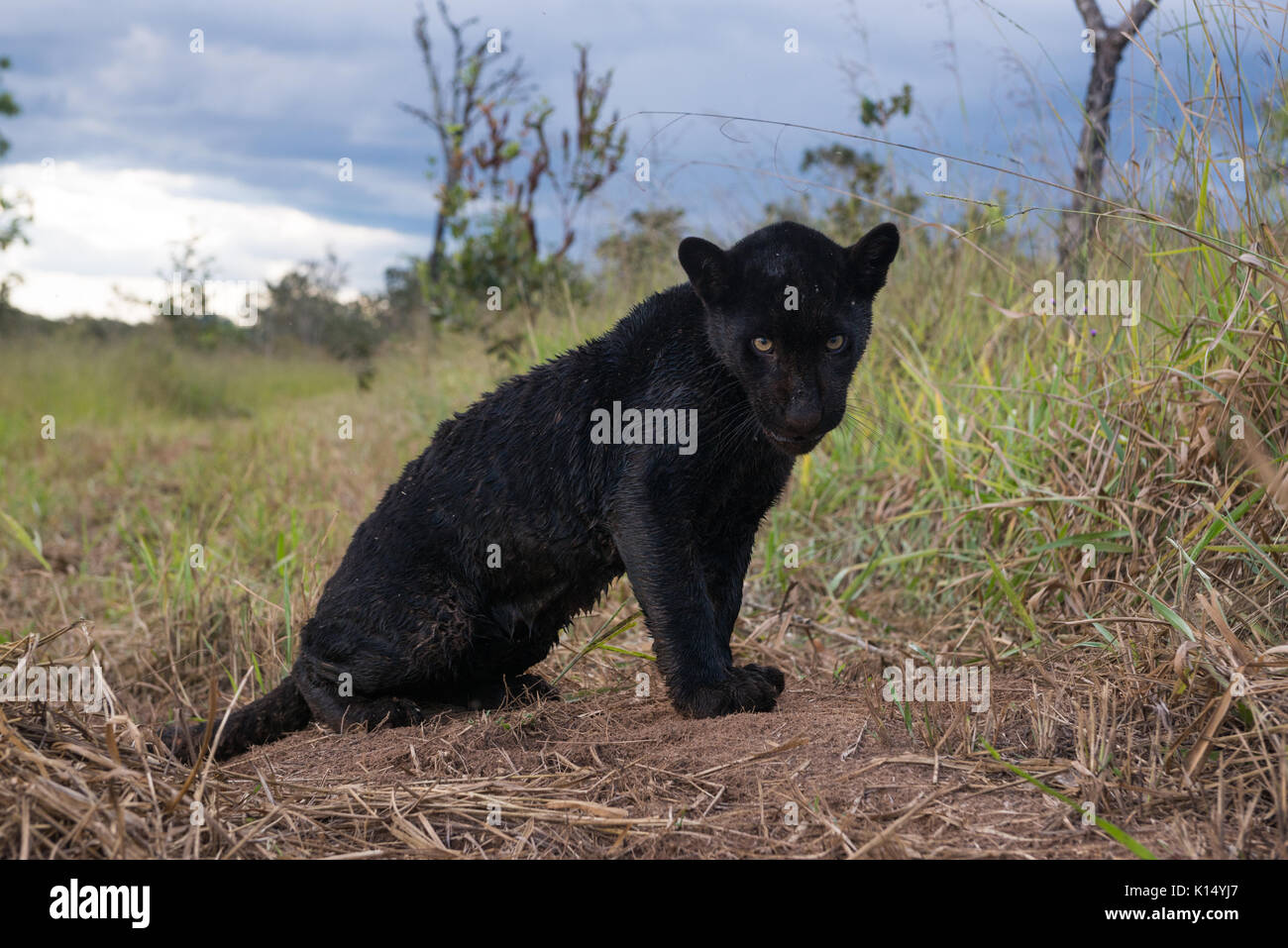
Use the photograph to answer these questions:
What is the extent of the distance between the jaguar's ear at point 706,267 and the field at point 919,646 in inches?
46.5

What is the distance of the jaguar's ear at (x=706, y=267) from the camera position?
10.1 ft

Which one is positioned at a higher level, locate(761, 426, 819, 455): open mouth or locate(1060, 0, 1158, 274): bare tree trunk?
locate(1060, 0, 1158, 274): bare tree trunk

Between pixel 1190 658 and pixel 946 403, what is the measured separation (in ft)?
9.06

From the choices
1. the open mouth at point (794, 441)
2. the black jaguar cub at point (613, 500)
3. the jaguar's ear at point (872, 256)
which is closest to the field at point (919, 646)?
the black jaguar cub at point (613, 500)

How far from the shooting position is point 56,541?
23.5 feet

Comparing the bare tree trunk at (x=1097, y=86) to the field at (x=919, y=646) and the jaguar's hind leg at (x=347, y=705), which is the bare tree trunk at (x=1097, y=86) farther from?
the jaguar's hind leg at (x=347, y=705)

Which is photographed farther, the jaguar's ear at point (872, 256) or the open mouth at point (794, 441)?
the jaguar's ear at point (872, 256)

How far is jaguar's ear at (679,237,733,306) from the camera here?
3.09 m

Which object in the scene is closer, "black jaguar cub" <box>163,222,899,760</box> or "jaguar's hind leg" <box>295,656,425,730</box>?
"black jaguar cub" <box>163,222,899,760</box>

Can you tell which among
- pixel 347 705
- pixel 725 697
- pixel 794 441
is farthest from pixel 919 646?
pixel 347 705

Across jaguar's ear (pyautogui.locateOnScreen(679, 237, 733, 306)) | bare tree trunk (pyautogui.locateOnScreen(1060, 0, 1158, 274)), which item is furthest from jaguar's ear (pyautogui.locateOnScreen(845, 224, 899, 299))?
bare tree trunk (pyautogui.locateOnScreen(1060, 0, 1158, 274))

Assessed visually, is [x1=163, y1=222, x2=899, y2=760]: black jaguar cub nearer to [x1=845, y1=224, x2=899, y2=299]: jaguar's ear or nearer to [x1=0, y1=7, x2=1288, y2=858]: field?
[x1=845, y1=224, x2=899, y2=299]: jaguar's ear

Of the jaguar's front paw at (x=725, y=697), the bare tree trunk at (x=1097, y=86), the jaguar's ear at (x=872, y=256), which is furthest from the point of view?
the bare tree trunk at (x=1097, y=86)

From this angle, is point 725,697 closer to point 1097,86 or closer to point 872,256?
point 872,256
